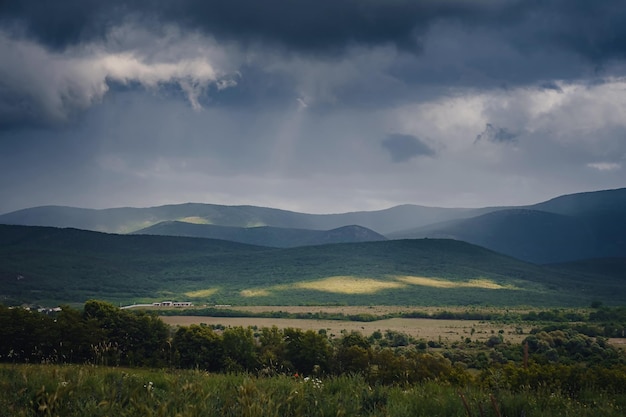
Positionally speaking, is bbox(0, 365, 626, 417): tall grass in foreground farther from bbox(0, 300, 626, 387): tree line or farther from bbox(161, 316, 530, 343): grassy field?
bbox(161, 316, 530, 343): grassy field

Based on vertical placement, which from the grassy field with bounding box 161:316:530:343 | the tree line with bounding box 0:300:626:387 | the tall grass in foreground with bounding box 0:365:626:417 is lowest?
the grassy field with bounding box 161:316:530:343

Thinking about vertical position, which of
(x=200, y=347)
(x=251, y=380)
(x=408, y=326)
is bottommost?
(x=408, y=326)

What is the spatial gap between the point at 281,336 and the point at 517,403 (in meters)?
77.8

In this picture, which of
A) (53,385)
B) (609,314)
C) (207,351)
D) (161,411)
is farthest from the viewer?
(609,314)

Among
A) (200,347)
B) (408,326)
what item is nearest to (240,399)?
(200,347)

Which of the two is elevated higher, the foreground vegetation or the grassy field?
the foreground vegetation

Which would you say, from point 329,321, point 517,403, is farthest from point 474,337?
point 517,403

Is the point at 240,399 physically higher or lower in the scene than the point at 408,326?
higher

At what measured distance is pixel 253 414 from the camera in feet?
29.4

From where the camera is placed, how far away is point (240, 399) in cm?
948

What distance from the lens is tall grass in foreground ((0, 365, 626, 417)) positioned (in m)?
9.40

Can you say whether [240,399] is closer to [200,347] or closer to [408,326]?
[200,347]

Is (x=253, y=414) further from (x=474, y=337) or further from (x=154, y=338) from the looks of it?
(x=474, y=337)

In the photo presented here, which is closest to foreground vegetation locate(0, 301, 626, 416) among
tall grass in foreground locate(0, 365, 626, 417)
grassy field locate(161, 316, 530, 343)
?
tall grass in foreground locate(0, 365, 626, 417)
